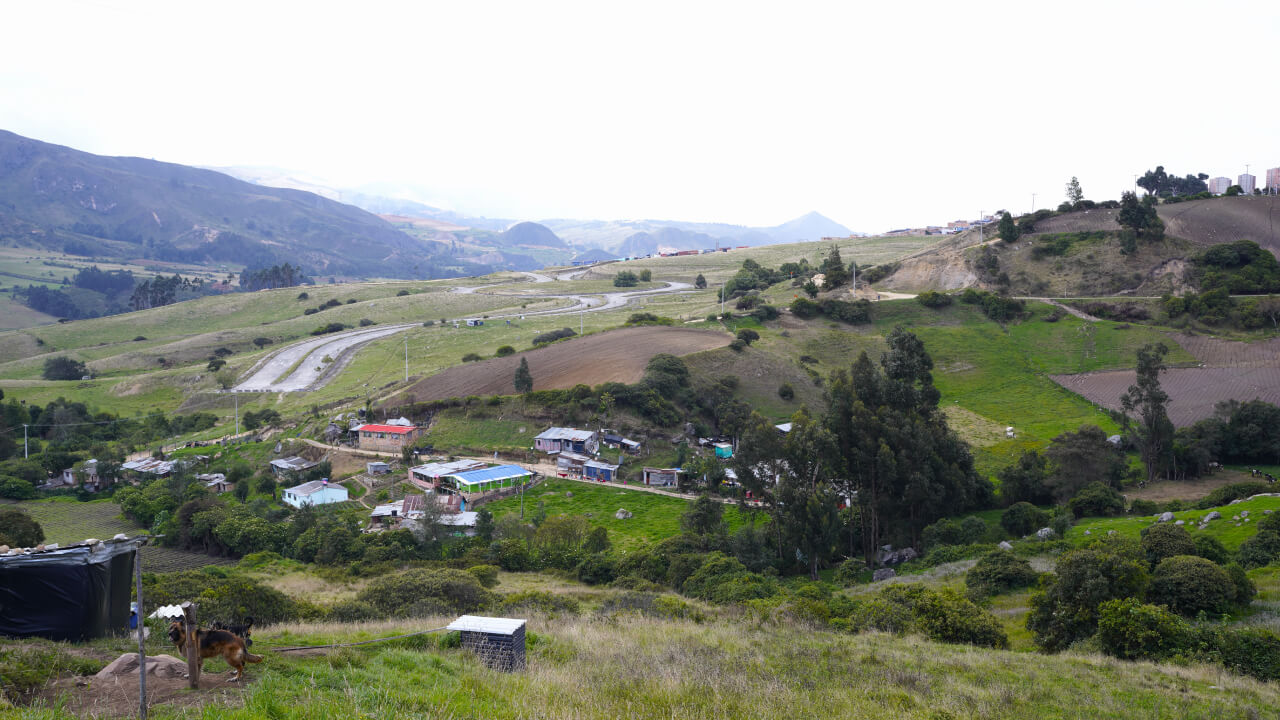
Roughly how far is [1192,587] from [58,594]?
69.3 ft

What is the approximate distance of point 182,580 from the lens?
17.6 m

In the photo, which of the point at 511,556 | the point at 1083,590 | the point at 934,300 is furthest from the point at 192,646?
the point at 934,300

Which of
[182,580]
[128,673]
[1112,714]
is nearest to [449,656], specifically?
[128,673]

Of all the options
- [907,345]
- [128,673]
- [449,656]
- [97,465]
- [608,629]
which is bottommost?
[97,465]

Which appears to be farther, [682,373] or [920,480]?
[682,373]

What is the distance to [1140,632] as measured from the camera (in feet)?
42.6

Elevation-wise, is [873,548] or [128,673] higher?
[128,673]

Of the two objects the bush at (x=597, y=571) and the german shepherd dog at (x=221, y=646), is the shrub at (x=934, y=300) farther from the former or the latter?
the german shepherd dog at (x=221, y=646)

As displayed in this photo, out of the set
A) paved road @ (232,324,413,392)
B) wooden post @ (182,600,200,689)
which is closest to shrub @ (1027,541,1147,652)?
wooden post @ (182,600,200,689)

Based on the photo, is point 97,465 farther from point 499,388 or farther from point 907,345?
point 907,345

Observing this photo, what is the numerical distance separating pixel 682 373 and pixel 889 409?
19.4m

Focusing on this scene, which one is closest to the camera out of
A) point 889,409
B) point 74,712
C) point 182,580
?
point 74,712

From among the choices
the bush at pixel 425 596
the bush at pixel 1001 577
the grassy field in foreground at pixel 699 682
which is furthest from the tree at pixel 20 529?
the bush at pixel 1001 577

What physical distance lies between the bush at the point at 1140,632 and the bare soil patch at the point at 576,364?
36119 mm
